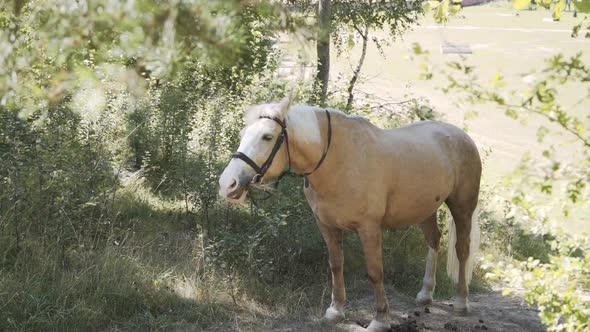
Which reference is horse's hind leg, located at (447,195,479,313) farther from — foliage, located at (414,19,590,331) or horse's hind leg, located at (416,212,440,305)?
foliage, located at (414,19,590,331)

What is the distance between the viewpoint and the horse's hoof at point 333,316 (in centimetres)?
461

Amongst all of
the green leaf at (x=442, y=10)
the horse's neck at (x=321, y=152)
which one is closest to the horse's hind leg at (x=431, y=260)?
the horse's neck at (x=321, y=152)

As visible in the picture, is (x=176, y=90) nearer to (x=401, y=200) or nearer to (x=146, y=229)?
(x=146, y=229)

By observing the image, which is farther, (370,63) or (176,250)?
(370,63)

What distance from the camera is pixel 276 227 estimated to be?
5.10m

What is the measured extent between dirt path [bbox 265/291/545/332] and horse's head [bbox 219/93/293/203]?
1443 mm

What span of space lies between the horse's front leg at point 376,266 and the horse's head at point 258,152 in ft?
2.66

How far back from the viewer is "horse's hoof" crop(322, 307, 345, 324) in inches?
181

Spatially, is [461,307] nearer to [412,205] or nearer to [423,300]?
[423,300]

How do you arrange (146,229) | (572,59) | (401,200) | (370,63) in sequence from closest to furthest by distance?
(572,59) → (401,200) → (146,229) → (370,63)

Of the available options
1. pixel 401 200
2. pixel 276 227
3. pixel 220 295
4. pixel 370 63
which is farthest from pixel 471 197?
pixel 370 63

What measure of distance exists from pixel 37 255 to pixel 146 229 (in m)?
1.22

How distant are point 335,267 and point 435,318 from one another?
1027 mm

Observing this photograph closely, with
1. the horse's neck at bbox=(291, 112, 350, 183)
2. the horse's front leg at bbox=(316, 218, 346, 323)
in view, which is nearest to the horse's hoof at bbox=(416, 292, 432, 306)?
the horse's front leg at bbox=(316, 218, 346, 323)
